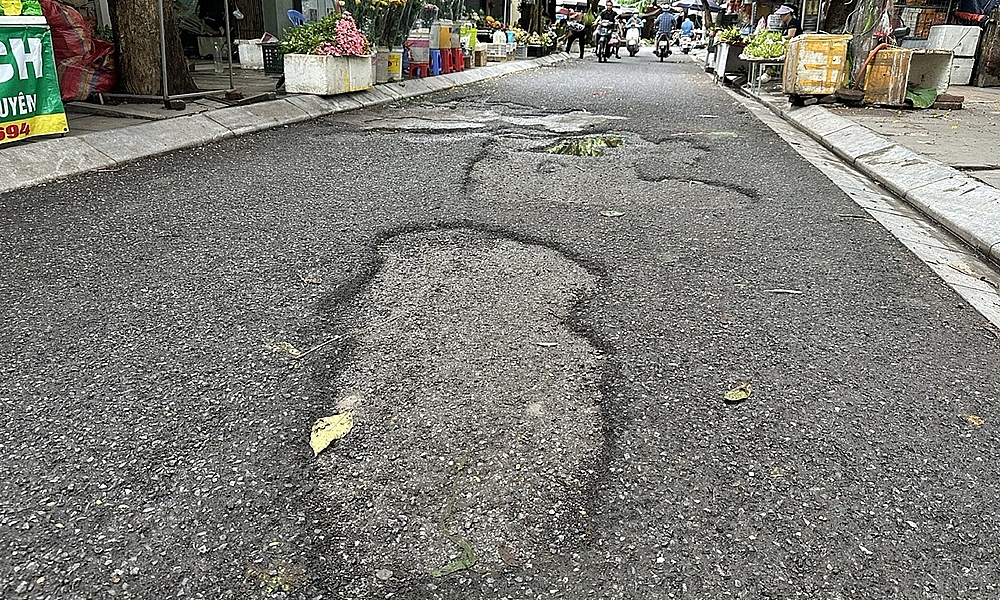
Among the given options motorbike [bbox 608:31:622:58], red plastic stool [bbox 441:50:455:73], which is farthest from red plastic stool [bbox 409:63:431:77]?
Answer: motorbike [bbox 608:31:622:58]

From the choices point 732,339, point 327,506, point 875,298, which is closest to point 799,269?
point 875,298

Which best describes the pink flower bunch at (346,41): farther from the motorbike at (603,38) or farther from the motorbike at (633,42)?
the motorbike at (633,42)

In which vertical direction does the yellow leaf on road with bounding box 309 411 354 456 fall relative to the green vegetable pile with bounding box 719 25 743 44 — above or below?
below

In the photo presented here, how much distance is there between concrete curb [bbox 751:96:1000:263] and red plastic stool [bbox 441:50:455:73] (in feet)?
27.4

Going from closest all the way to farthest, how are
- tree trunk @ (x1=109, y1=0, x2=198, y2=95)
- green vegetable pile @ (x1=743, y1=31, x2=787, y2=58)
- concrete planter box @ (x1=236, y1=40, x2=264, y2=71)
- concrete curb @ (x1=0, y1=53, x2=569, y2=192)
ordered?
concrete curb @ (x1=0, y1=53, x2=569, y2=192)
tree trunk @ (x1=109, y1=0, x2=198, y2=95)
green vegetable pile @ (x1=743, y1=31, x2=787, y2=58)
concrete planter box @ (x1=236, y1=40, x2=264, y2=71)

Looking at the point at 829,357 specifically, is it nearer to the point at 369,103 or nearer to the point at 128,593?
the point at 128,593

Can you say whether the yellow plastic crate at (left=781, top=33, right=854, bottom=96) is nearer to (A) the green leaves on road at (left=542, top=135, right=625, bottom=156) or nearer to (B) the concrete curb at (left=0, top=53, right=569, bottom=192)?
(A) the green leaves on road at (left=542, top=135, right=625, bottom=156)

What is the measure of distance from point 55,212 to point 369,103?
21.6 ft

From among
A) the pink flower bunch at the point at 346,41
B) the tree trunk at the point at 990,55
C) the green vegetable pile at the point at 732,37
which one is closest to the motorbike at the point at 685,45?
the green vegetable pile at the point at 732,37

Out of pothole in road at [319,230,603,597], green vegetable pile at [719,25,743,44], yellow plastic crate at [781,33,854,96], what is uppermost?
green vegetable pile at [719,25,743,44]

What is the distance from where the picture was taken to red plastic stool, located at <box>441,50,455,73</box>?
15.2m

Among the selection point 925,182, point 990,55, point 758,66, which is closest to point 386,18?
point 758,66

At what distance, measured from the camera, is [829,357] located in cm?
276

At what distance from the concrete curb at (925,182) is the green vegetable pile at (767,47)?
5028mm
